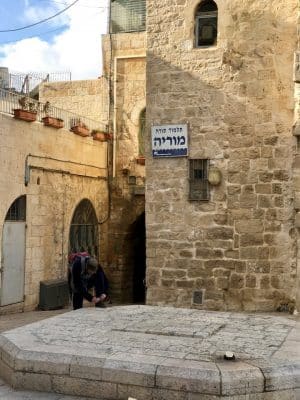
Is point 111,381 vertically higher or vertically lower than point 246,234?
lower

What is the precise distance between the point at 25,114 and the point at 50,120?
100cm

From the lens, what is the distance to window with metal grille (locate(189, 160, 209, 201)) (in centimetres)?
994

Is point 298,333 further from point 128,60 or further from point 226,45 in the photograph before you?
point 128,60

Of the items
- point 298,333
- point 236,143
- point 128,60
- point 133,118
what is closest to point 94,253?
point 133,118

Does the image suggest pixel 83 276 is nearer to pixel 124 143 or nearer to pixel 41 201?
pixel 41 201

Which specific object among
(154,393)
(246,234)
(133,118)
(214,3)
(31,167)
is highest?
(214,3)

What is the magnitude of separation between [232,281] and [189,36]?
14.1ft

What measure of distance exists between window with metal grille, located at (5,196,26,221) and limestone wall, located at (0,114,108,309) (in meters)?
0.11

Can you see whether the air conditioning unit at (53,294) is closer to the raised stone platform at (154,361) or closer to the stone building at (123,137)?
the stone building at (123,137)

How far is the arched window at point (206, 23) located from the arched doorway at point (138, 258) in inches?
218

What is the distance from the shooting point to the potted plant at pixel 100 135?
1399cm

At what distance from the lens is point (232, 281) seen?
9.74 meters

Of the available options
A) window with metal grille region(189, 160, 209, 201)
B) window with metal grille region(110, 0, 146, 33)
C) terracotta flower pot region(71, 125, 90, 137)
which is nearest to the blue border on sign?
window with metal grille region(189, 160, 209, 201)

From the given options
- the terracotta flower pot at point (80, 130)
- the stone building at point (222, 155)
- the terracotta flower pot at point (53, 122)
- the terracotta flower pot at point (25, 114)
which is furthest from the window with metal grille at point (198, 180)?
the terracotta flower pot at point (80, 130)
